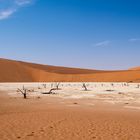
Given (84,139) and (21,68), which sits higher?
(21,68)

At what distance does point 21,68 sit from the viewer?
7950 cm

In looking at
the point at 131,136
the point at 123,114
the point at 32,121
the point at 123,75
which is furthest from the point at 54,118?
the point at 123,75

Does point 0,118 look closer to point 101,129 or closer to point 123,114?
point 101,129

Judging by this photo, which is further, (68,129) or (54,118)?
(54,118)

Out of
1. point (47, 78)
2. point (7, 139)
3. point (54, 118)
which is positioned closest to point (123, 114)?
point (54, 118)

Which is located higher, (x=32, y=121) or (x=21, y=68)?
(x=21, y=68)

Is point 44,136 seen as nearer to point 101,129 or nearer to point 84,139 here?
point 84,139

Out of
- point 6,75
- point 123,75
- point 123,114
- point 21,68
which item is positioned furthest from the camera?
point 21,68

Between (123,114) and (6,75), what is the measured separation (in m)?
55.5

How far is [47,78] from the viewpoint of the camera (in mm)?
76062

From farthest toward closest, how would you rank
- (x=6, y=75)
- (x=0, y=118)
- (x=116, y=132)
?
1. (x=6, y=75)
2. (x=0, y=118)
3. (x=116, y=132)

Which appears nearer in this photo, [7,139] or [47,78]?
[7,139]

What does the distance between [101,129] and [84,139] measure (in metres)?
1.72

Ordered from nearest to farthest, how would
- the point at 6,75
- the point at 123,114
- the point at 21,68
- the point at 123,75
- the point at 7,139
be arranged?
1. the point at 7,139
2. the point at 123,114
3. the point at 6,75
4. the point at 123,75
5. the point at 21,68
